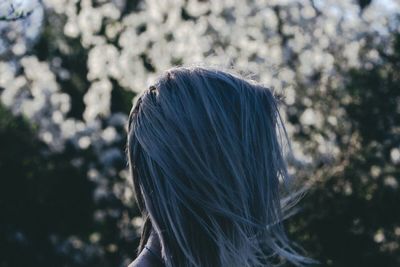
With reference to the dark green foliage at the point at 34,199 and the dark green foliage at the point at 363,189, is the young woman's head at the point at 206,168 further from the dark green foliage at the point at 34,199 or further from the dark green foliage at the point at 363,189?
the dark green foliage at the point at 34,199

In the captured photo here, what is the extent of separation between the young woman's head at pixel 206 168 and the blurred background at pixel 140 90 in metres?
9.61

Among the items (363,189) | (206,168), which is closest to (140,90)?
(363,189)

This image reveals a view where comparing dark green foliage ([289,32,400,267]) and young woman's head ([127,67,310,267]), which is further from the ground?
young woman's head ([127,67,310,267])

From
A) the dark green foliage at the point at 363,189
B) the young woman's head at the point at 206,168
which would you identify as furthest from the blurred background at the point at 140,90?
the young woman's head at the point at 206,168

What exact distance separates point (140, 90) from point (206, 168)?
45.7ft

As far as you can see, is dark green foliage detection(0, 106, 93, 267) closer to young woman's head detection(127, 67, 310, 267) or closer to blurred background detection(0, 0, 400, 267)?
blurred background detection(0, 0, 400, 267)

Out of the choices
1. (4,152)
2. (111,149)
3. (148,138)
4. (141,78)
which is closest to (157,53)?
(141,78)

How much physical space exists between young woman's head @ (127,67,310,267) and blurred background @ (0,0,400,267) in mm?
9612

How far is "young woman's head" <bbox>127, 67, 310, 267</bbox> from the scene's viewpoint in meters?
1.80

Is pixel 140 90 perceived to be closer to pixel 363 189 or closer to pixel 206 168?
pixel 363 189

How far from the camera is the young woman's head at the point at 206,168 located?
180 cm

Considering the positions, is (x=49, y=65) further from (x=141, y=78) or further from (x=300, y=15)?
(x=300, y=15)

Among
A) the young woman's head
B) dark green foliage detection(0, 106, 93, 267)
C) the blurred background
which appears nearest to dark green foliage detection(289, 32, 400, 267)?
the blurred background

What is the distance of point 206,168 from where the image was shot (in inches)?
71.7
